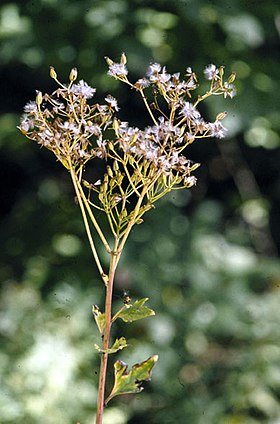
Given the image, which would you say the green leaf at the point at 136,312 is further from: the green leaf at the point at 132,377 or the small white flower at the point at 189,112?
the small white flower at the point at 189,112

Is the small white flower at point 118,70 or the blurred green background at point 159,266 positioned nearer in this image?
the small white flower at point 118,70

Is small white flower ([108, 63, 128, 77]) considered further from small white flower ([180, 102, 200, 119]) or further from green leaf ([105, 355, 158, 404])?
green leaf ([105, 355, 158, 404])

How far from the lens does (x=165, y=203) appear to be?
2.31 meters

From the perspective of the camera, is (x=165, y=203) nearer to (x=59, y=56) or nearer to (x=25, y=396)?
(x=59, y=56)

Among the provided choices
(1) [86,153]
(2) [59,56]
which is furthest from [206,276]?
(1) [86,153]


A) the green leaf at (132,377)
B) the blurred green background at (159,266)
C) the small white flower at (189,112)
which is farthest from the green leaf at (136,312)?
the blurred green background at (159,266)

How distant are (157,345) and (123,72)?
1534 mm

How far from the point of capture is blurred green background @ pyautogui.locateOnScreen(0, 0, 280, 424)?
207 centimetres

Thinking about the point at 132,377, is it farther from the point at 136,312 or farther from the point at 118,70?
the point at 118,70

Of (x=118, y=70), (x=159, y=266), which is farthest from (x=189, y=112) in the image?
(x=159, y=266)

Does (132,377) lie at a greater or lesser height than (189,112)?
lesser

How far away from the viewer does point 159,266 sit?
2.18m

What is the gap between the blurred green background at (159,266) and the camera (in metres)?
2.07

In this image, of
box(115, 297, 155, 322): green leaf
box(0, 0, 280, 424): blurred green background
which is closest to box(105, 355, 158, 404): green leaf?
box(115, 297, 155, 322): green leaf
